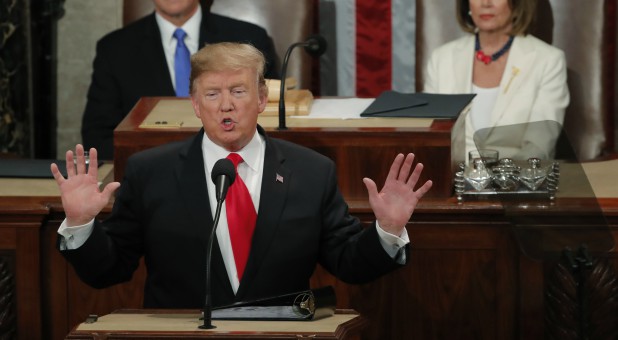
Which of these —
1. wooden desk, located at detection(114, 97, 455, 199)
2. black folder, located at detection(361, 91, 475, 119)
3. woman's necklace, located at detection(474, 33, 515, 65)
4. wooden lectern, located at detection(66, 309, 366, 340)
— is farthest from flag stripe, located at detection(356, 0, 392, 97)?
wooden lectern, located at detection(66, 309, 366, 340)

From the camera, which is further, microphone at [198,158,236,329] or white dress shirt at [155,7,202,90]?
white dress shirt at [155,7,202,90]

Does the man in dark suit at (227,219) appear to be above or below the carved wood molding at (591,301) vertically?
above

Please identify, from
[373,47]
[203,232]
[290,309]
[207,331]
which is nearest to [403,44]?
[373,47]

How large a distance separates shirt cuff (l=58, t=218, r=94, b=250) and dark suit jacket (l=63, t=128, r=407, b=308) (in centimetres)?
8

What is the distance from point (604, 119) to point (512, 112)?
60 cm

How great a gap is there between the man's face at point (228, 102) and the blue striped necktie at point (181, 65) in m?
2.27

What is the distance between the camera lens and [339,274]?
3.68 meters

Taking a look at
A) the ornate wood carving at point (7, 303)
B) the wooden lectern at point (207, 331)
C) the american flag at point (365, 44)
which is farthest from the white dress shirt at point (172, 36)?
the wooden lectern at point (207, 331)

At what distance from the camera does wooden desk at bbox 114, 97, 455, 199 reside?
438 centimetres

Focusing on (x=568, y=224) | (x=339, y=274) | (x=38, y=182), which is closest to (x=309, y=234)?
(x=339, y=274)

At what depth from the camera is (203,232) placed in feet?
12.1

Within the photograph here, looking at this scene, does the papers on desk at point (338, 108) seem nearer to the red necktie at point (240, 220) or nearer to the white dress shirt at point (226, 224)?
the white dress shirt at point (226, 224)

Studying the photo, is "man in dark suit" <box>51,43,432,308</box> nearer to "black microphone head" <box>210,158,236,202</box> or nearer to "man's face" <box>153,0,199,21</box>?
"black microphone head" <box>210,158,236,202</box>

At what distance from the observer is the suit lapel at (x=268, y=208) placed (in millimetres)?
3654
